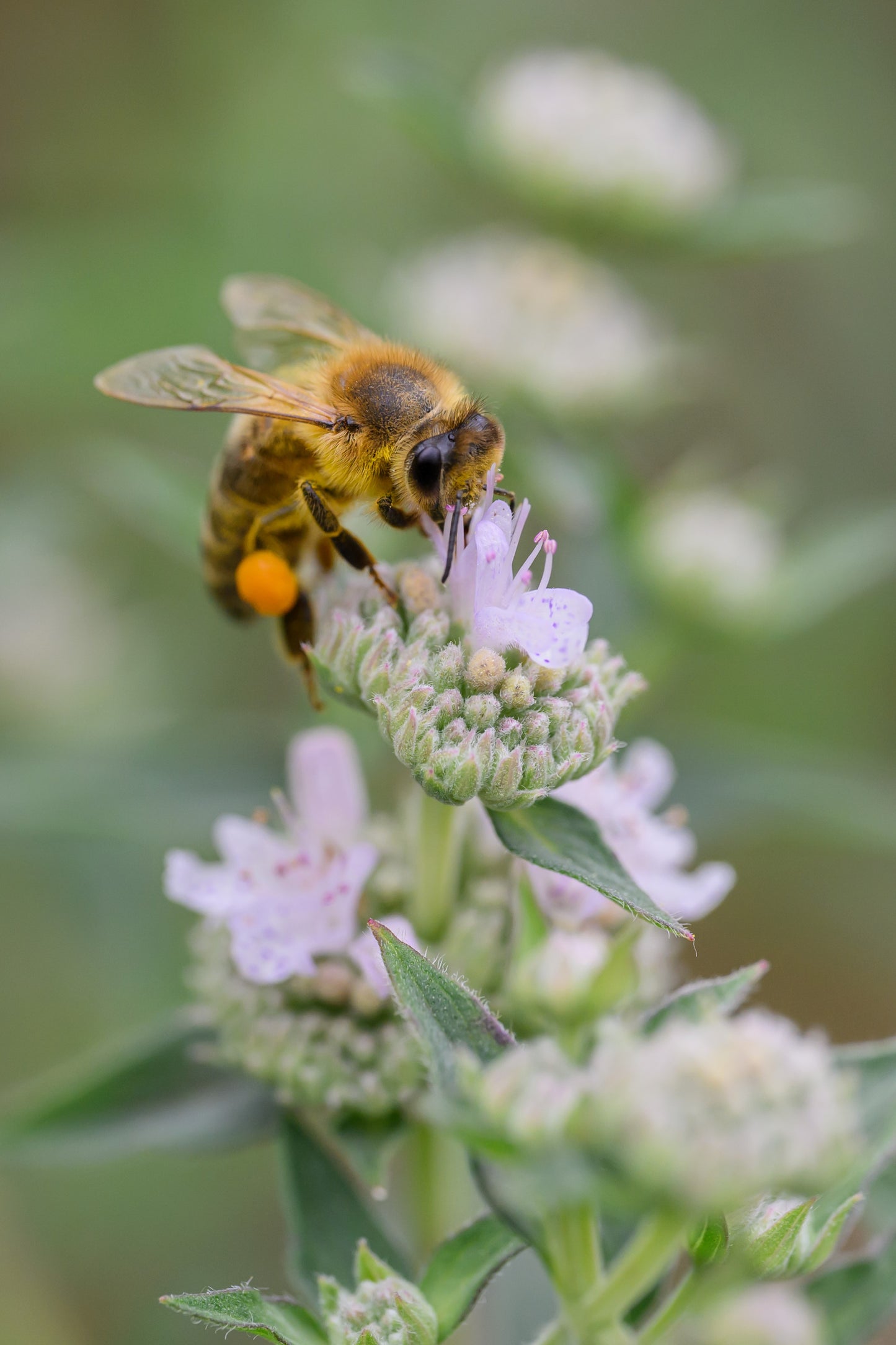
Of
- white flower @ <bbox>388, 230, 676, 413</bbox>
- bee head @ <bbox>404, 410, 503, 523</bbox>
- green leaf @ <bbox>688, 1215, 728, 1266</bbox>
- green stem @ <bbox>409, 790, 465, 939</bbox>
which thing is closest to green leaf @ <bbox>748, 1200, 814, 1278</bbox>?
green leaf @ <bbox>688, 1215, 728, 1266</bbox>

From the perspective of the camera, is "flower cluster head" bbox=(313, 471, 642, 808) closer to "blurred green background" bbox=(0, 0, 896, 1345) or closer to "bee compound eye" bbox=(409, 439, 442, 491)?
"bee compound eye" bbox=(409, 439, 442, 491)

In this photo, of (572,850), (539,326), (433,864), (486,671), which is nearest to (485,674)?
(486,671)

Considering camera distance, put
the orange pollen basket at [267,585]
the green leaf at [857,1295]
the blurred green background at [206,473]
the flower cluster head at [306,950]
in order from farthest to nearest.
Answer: the blurred green background at [206,473]
the orange pollen basket at [267,585]
the flower cluster head at [306,950]
the green leaf at [857,1295]

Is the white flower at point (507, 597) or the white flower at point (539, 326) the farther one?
the white flower at point (539, 326)

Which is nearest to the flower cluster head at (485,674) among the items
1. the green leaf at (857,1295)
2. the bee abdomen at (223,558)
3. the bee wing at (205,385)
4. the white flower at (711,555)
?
the bee wing at (205,385)

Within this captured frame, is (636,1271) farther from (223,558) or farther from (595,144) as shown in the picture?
(595,144)

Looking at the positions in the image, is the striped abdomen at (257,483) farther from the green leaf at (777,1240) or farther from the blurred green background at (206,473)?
the green leaf at (777,1240)

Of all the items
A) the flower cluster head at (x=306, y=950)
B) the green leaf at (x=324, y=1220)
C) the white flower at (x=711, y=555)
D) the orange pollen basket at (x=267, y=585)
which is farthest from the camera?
the white flower at (x=711, y=555)
